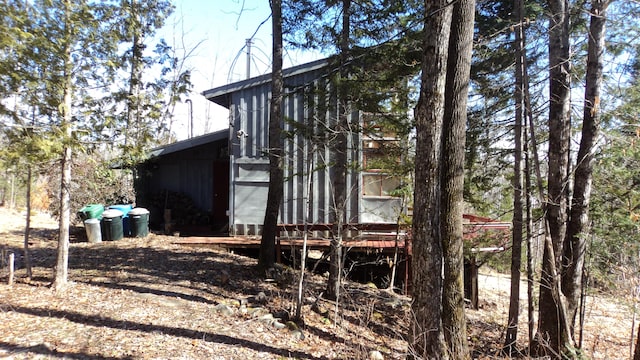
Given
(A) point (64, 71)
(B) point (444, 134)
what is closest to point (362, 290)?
(B) point (444, 134)

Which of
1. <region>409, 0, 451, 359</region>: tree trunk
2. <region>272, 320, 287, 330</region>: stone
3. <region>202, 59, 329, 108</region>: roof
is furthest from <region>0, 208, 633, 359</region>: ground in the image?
<region>202, 59, 329, 108</region>: roof

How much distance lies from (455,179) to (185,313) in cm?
461

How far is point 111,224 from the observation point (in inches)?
404

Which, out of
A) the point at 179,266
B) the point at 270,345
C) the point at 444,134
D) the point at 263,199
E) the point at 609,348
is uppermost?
the point at 444,134

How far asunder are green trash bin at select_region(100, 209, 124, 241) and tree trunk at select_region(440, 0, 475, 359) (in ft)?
29.3

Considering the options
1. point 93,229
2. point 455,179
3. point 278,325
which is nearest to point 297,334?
point 278,325

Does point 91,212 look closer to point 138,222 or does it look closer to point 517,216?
point 138,222

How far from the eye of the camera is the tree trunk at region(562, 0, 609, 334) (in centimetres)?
621

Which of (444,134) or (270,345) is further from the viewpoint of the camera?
(270,345)

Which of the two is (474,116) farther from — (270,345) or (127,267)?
(127,267)

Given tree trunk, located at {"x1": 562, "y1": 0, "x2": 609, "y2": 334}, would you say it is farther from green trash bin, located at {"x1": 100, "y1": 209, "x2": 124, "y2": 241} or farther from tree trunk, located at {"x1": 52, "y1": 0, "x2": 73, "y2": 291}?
green trash bin, located at {"x1": 100, "y1": 209, "x2": 124, "y2": 241}

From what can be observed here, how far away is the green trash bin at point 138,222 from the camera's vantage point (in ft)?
35.2

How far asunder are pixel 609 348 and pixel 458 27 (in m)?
8.82

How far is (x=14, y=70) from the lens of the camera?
4777mm
